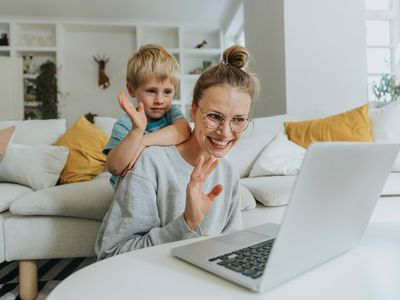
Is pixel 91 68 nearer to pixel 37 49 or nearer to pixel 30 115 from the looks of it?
pixel 37 49

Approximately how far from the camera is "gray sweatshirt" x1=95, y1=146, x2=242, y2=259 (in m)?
0.82

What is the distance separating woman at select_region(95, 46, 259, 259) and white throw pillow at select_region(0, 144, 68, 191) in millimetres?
1180

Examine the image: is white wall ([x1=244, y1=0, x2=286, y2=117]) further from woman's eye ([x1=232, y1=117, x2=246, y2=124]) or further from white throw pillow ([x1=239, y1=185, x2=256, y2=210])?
woman's eye ([x1=232, y1=117, x2=246, y2=124])

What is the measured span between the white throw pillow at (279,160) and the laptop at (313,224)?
4.87 feet

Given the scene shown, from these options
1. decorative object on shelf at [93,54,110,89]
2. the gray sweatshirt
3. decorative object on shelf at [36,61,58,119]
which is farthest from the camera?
decorative object on shelf at [93,54,110,89]

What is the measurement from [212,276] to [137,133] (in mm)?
566

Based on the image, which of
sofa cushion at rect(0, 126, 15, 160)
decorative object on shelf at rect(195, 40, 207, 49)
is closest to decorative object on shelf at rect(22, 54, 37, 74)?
decorative object on shelf at rect(195, 40, 207, 49)

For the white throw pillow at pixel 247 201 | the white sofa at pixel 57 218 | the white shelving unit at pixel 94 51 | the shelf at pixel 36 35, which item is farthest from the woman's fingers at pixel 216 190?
the shelf at pixel 36 35

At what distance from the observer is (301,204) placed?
1.43 ft

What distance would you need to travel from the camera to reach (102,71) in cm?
586

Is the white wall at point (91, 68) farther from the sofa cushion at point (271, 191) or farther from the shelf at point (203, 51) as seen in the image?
the sofa cushion at point (271, 191)

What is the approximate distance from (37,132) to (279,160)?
1594 millimetres

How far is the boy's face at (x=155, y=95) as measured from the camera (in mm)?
1273

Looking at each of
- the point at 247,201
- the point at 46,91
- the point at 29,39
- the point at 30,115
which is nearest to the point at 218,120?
the point at 247,201
